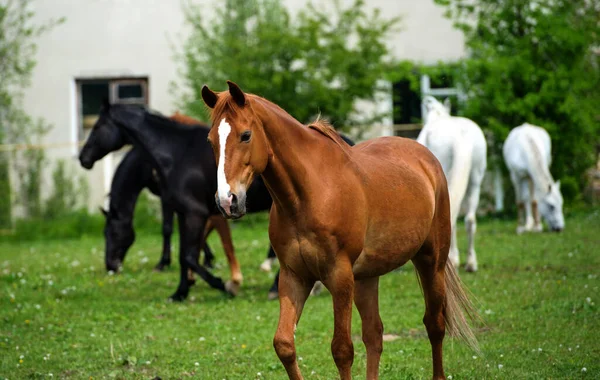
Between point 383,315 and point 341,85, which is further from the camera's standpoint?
point 341,85

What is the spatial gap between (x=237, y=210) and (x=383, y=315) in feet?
13.9

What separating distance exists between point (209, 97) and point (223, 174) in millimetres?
557

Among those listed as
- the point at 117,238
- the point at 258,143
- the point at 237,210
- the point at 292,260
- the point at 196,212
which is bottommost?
the point at 117,238

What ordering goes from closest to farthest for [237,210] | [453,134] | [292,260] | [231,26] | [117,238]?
[237,210], [292,260], [453,134], [117,238], [231,26]

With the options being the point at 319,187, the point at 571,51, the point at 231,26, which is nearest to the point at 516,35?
the point at 571,51

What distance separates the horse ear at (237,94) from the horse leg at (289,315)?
0.99 meters

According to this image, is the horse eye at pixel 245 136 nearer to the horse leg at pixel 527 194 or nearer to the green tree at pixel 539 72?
the horse leg at pixel 527 194

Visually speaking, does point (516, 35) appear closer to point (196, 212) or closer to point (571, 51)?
point (571, 51)

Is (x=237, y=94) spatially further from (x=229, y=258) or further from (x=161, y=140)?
(x=229, y=258)

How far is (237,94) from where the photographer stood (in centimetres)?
476

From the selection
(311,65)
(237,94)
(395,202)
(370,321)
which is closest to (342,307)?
(370,321)

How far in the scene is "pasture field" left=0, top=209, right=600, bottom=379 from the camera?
658cm

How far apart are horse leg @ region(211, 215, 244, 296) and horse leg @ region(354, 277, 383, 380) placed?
4528 millimetres

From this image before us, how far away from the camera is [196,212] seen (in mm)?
9742
